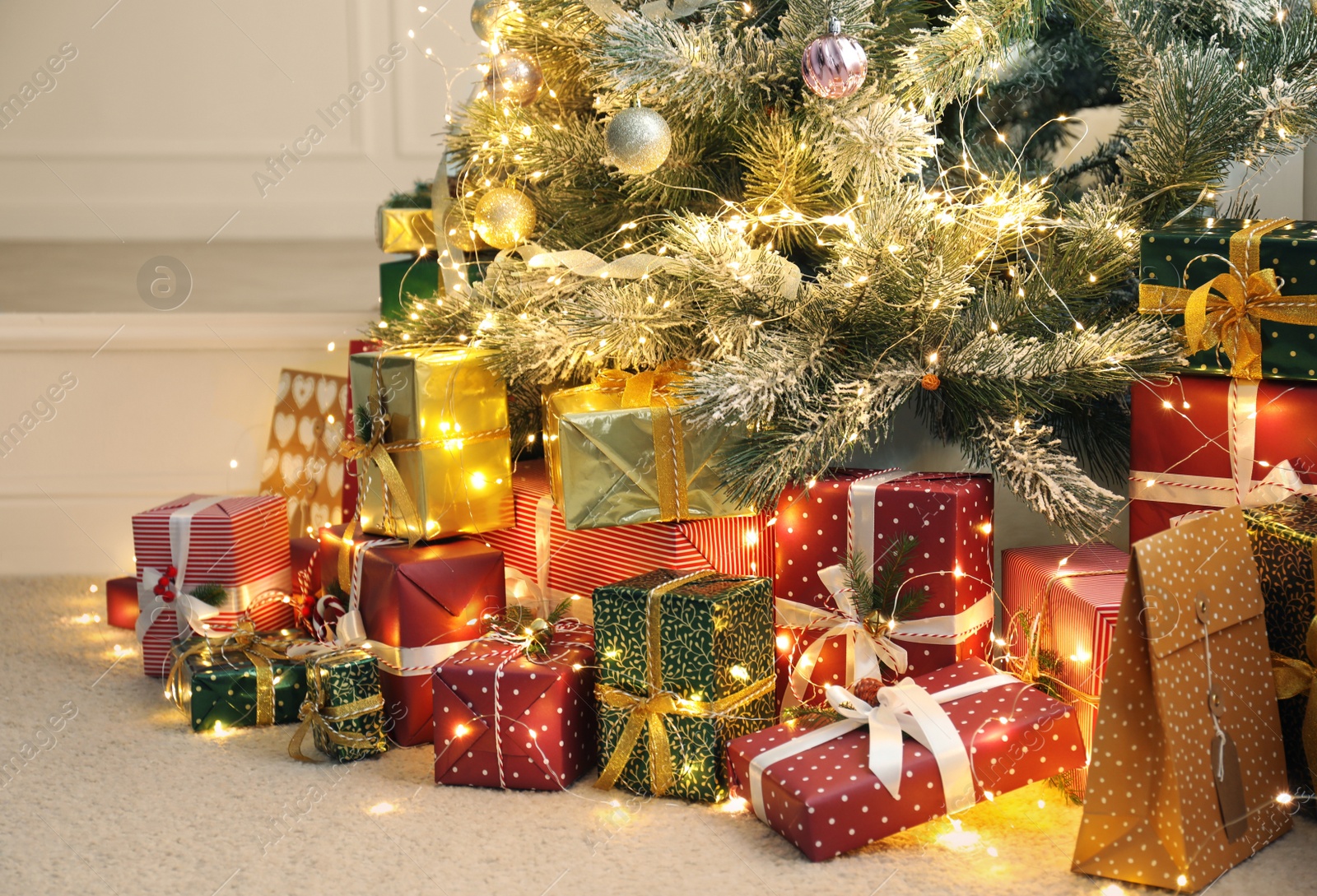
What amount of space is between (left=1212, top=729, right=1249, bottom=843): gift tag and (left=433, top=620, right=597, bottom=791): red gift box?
53 cm

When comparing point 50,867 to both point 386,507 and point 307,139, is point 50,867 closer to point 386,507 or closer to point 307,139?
point 386,507

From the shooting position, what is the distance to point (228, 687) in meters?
1.19

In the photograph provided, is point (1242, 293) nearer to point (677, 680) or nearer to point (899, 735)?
point (899, 735)

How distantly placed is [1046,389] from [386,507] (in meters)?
0.68

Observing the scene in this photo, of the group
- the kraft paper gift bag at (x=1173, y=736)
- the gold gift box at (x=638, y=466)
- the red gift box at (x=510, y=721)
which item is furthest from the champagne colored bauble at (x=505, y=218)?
the kraft paper gift bag at (x=1173, y=736)

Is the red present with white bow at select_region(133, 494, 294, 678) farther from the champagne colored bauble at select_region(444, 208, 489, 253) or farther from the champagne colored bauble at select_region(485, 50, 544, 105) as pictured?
the champagne colored bauble at select_region(485, 50, 544, 105)

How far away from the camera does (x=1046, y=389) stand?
3.43 feet

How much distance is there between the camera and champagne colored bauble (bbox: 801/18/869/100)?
1.03 meters

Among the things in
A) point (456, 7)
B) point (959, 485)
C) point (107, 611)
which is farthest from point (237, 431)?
point (456, 7)

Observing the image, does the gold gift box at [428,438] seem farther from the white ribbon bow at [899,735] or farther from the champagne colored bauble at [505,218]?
the white ribbon bow at [899,735]

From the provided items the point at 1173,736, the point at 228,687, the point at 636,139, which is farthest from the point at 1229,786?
the point at 228,687

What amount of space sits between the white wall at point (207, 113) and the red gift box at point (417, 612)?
1667 millimetres

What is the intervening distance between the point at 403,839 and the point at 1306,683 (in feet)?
2.50

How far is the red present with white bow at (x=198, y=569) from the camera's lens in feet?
4.32
